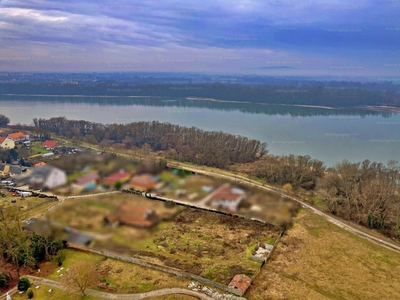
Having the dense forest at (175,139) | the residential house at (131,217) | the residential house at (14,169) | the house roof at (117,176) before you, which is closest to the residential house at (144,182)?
the house roof at (117,176)

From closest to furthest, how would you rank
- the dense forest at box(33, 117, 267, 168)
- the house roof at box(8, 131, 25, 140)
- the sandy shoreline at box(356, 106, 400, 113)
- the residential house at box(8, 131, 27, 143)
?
the dense forest at box(33, 117, 267, 168), the residential house at box(8, 131, 27, 143), the house roof at box(8, 131, 25, 140), the sandy shoreline at box(356, 106, 400, 113)

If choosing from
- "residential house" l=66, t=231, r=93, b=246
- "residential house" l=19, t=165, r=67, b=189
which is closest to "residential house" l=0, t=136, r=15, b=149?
"residential house" l=19, t=165, r=67, b=189

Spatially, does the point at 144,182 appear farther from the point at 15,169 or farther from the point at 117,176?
the point at 15,169

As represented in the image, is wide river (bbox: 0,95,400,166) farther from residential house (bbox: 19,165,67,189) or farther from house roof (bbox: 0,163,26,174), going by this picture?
house roof (bbox: 0,163,26,174)

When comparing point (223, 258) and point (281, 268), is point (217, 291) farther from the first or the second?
point (281, 268)

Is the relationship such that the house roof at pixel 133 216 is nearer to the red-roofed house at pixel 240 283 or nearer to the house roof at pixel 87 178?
the house roof at pixel 87 178

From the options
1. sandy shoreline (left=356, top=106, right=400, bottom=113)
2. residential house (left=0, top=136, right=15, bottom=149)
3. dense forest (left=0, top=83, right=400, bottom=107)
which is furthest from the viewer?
dense forest (left=0, top=83, right=400, bottom=107)
